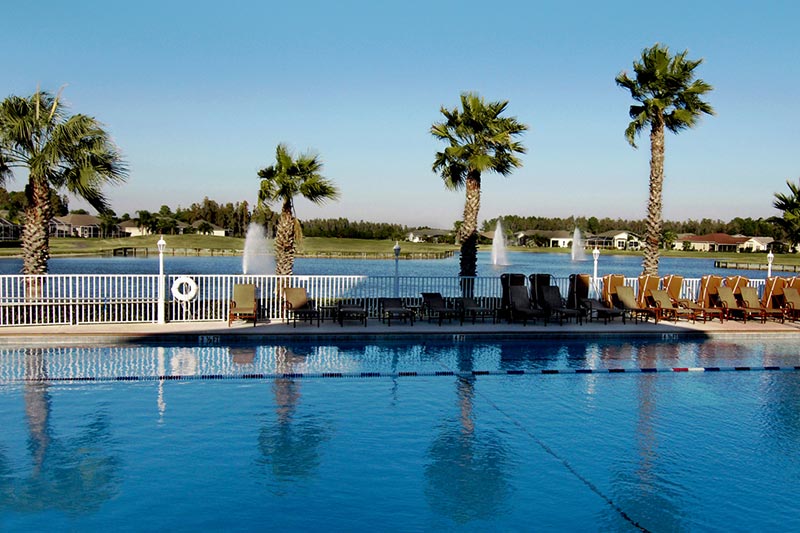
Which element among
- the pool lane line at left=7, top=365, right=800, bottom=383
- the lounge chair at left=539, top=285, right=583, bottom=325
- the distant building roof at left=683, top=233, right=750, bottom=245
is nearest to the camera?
the pool lane line at left=7, top=365, right=800, bottom=383

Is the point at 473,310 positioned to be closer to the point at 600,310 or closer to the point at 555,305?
the point at 555,305

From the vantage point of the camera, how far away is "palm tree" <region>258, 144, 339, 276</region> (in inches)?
645

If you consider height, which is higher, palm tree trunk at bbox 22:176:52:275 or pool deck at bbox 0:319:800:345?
palm tree trunk at bbox 22:176:52:275

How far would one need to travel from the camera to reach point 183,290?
14.0 meters

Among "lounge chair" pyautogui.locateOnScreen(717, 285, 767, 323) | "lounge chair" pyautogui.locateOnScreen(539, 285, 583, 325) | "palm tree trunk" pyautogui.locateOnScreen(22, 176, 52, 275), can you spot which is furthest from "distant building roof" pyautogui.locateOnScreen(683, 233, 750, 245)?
"palm tree trunk" pyautogui.locateOnScreen(22, 176, 52, 275)

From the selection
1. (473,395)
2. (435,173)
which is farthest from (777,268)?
(473,395)

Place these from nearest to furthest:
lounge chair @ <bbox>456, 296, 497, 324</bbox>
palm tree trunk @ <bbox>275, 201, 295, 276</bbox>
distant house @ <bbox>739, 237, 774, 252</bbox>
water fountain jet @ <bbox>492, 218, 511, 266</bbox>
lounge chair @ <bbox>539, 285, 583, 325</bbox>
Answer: lounge chair @ <bbox>456, 296, 497, 324</bbox> < lounge chair @ <bbox>539, 285, 583, 325</bbox> < palm tree trunk @ <bbox>275, 201, 295, 276</bbox> < water fountain jet @ <bbox>492, 218, 511, 266</bbox> < distant house @ <bbox>739, 237, 774, 252</bbox>

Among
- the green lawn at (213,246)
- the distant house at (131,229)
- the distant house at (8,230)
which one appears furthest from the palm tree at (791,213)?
the distant house at (131,229)

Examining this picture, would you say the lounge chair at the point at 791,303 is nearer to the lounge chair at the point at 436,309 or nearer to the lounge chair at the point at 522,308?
the lounge chair at the point at 522,308

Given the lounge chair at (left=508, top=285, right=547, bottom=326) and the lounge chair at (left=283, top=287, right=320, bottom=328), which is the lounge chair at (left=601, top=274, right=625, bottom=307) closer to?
the lounge chair at (left=508, top=285, right=547, bottom=326)

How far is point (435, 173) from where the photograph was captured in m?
18.9

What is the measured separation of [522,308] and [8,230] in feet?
331

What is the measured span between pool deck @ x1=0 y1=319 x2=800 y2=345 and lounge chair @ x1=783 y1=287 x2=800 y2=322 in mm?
884

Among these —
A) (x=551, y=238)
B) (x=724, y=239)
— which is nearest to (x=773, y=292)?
(x=724, y=239)
